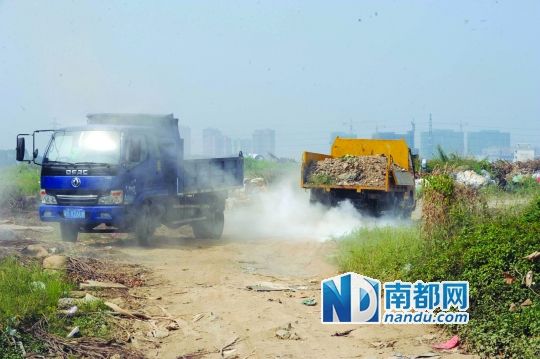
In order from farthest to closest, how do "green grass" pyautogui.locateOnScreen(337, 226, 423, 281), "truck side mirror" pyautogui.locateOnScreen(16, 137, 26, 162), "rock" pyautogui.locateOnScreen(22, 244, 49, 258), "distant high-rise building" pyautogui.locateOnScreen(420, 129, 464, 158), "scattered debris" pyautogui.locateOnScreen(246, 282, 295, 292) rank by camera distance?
"distant high-rise building" pyautogui.locateOnScreen(420, 129, 464, 158) < "truck side mirror" pyautogui.locateOnScreen(16, 137, 26, 162) < "rock" pyautogui.locateOnScreen(22, 244, 49, 258) < "scattered debris" pyautogui.locateOnScreen(246, 282, 295, 292) < "green grass" pyautogui.locateOnScreen(337, 226, 423, 281)

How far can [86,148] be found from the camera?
12.4 m

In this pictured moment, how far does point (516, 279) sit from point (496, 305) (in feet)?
1.53

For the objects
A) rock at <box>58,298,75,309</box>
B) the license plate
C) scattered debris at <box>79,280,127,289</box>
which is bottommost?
scattered debris at <box>79,280,127,289</box>

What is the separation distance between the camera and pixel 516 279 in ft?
23.6

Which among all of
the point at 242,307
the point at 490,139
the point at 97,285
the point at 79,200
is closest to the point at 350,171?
the point at 79,200

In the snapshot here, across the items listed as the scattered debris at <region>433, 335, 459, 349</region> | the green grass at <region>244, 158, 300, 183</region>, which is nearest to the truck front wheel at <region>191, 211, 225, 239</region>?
the scattered debris at <region>433, 335, 459, 349</region>

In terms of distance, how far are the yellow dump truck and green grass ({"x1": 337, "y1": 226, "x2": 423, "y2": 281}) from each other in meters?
3.41

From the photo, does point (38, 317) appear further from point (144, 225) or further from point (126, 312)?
point (144, 225)

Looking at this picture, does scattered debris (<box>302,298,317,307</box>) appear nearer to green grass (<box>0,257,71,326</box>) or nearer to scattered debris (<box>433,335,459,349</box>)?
scattered debris (<box>433,335,459,349</box>)

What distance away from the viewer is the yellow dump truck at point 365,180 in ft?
47.6

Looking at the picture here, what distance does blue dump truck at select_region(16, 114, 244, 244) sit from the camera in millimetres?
12289

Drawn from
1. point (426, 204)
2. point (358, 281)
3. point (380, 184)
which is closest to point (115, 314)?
point (358, 281)

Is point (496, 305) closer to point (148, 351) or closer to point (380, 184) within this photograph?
point (148, 351)

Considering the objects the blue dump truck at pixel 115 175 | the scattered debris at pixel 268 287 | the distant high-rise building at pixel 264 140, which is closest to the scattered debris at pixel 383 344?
the scattered debris at pixel 268 287
